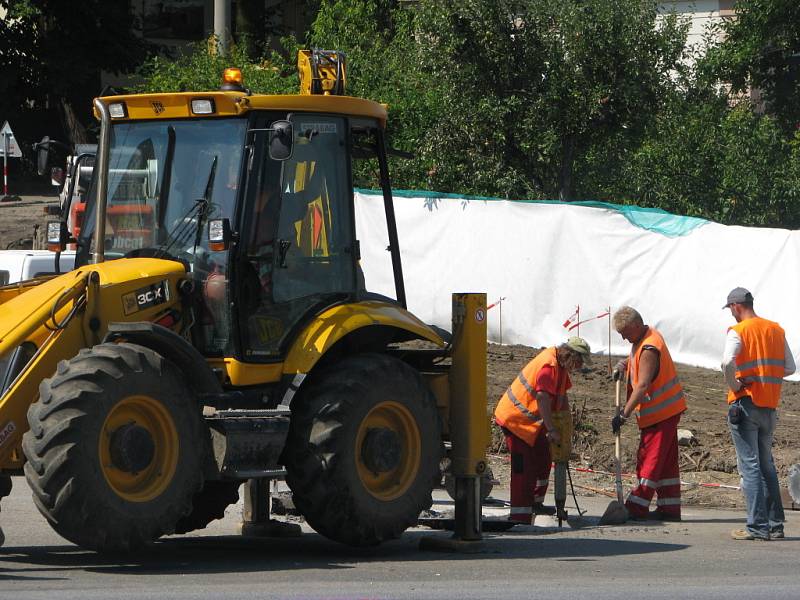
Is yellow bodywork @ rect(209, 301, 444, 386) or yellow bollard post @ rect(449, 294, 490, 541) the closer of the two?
yellow bodywork @ rect(209, 301, 444, 386)

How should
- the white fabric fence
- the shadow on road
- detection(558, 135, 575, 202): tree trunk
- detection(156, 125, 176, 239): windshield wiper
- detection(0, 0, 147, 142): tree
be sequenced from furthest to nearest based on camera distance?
detection(0, 0, 147, 142): tree < detection(558, 135, 575, 202): tree trunk < the white fabric fence < detection(156, 125, 176, 239): windshield wiper < the shadow on road

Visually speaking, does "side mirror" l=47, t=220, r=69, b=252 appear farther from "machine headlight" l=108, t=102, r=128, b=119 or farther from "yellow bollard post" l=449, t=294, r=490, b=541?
"yellow bollard post" l=449, t=294, r=490, b=541

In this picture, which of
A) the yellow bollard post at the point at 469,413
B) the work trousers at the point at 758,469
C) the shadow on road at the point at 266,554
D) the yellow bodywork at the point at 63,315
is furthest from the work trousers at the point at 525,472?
the yellow bodywork at the point at 63,315

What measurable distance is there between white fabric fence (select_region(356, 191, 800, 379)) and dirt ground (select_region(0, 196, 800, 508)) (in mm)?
598

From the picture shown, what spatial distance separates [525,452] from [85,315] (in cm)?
422

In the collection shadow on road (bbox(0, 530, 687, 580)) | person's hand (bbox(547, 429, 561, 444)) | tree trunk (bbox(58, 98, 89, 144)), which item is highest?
tree trunk (bbox(58, 98, 89, 144))

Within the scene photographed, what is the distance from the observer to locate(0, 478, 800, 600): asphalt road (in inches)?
298

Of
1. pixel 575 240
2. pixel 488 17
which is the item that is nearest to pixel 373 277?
pixel 575 240

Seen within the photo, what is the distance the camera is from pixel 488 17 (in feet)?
69.1

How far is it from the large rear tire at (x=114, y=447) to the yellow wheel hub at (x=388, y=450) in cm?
117

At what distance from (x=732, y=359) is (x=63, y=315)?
482 centimetres

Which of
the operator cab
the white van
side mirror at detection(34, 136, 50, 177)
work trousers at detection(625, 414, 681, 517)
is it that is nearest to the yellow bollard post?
the operator cab

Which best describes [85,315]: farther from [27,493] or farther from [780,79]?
[780,79]

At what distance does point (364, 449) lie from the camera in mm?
9047
